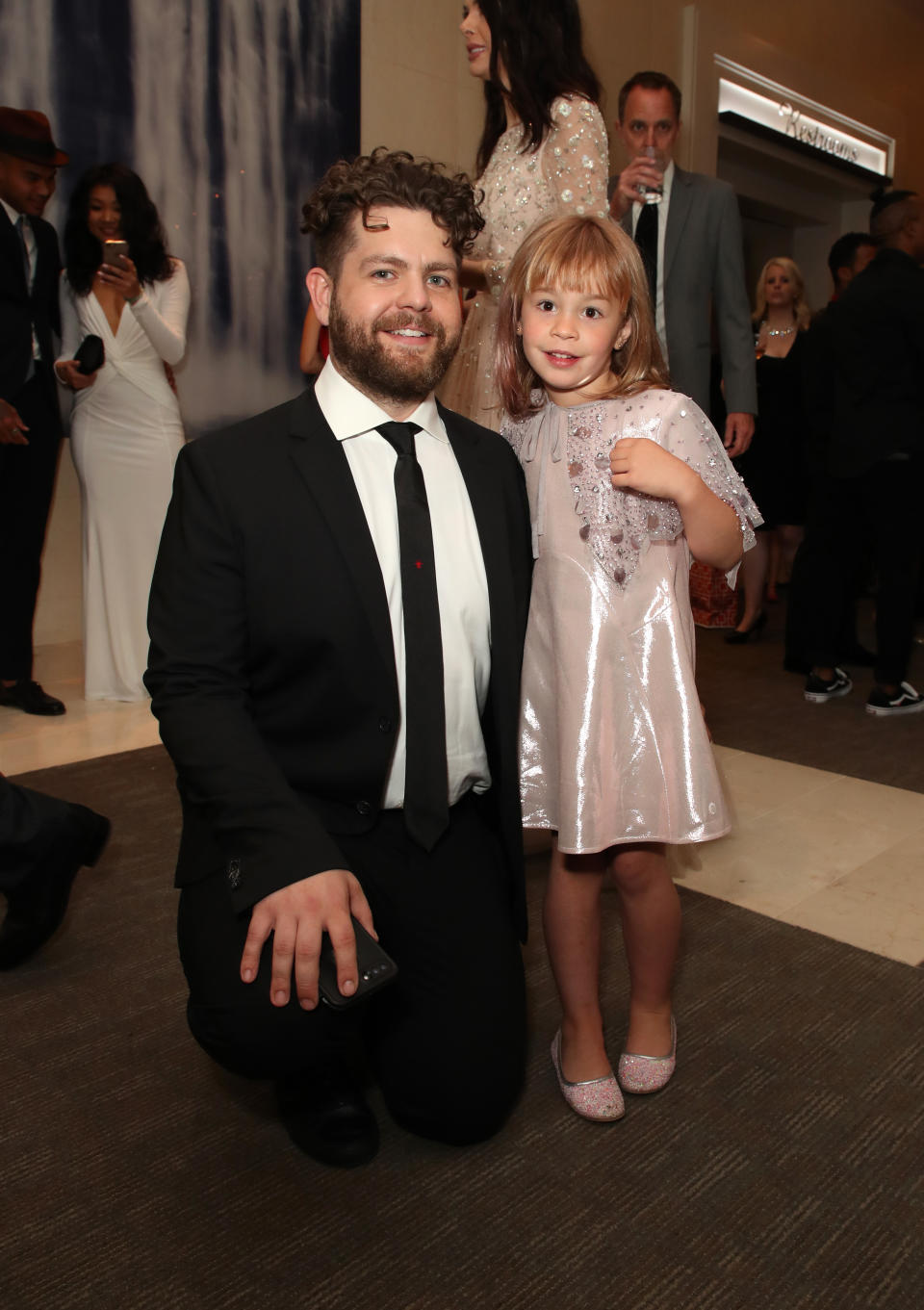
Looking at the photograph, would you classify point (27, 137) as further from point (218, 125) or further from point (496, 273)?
point (496, 273)

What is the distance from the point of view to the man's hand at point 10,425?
3566mm

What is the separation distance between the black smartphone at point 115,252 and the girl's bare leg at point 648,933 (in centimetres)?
315

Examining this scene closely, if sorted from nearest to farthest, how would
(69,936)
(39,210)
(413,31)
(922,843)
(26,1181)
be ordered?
(26,1181), (69,936), (922,843), (39,210), (413,31)

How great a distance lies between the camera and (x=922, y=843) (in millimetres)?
2633

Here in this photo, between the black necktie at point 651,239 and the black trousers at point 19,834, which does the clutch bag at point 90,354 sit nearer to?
the black necktie at point 651,239

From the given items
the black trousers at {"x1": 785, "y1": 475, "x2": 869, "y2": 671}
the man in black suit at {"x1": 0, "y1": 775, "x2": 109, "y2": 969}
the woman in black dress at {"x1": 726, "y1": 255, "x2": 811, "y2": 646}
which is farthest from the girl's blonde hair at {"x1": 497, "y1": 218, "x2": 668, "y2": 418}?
the woman in black dress at {"x1": 726, "y1": 255, "x2": 811, "y2": 646}

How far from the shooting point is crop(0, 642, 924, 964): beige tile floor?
2.22m

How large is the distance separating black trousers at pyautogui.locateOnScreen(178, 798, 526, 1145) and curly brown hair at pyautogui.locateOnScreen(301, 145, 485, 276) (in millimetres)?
827

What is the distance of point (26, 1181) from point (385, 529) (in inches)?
38.6

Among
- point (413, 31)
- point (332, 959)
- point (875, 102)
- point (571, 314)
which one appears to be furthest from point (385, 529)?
point (875, 102)

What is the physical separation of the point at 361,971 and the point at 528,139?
182 cm

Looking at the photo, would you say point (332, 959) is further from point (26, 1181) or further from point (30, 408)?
point (30, 408)

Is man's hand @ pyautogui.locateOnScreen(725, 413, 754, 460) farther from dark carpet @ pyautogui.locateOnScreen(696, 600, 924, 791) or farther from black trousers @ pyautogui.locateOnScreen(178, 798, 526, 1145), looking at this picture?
black trousers @ pyautogui.locateOnScreen(178, 798, 526, 1145)

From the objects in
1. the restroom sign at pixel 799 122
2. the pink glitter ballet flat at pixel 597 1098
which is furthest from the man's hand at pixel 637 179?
the restroom sign at pixel 799 122
